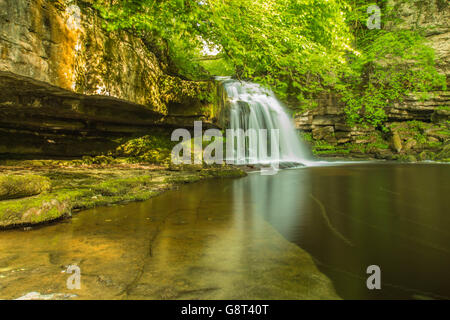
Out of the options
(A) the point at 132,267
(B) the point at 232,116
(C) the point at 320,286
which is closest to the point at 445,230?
(C) the point at 320,286

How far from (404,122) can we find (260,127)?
38.7ft

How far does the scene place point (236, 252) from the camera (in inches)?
89.7

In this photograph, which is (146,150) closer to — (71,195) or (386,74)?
(71,195)

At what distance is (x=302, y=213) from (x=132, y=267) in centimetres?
267

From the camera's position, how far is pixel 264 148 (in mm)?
14547

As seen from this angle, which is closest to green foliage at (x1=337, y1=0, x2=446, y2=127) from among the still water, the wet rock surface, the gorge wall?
the gorge wall

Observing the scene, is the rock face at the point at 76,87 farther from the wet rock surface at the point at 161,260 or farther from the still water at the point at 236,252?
the wet rock surface at the point at 161,260

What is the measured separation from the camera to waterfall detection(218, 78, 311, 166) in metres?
13.6

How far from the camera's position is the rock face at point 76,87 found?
525 cm

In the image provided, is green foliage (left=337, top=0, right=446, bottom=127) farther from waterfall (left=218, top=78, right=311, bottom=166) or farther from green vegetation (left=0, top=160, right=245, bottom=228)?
green vegetation (left=0, top=160, right=245, bottom=228)

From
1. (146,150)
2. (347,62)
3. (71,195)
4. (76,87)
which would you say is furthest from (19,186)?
(347,62)

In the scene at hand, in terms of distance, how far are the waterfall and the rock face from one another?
3.73 meters

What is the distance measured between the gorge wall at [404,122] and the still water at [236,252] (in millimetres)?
15309
